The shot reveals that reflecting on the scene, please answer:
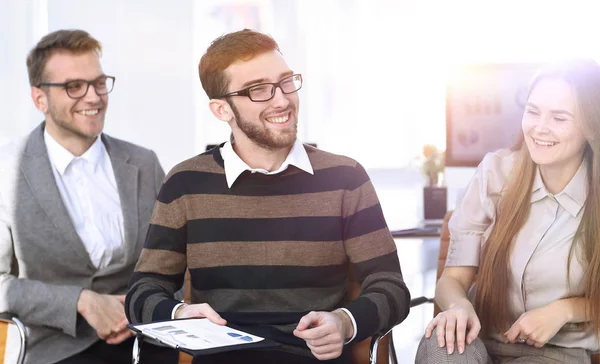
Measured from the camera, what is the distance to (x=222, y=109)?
2252mm

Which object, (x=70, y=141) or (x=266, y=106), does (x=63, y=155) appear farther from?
(x=266, y=106)

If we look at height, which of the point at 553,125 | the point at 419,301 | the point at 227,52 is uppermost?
the point at 227,52

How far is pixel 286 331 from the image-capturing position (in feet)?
6.95

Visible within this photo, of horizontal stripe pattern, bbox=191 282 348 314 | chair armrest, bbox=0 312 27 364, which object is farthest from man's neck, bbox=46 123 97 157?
horizontal stripe pattern, bbox=191 282 348 314

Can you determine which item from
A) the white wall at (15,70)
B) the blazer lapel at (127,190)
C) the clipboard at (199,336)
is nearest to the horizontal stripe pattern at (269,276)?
the clipboard at (199,336)

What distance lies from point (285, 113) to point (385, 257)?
1.53 ft

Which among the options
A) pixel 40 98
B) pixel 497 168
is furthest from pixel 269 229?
pixel 40 98

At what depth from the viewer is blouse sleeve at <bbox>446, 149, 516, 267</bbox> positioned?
217cm

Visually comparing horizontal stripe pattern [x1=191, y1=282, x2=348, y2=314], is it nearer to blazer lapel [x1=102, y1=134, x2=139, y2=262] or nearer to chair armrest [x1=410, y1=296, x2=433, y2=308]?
chair armrest [x1=410, y1=296, x2=433, y2=308]

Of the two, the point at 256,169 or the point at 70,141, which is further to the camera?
the point at 70,141

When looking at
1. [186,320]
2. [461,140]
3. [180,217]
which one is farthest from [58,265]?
[461,140]

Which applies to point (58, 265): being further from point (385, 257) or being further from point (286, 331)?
point (385, 257)

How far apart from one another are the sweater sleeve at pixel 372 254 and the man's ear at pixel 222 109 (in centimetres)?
38

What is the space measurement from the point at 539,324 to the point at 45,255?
60.1 inches
